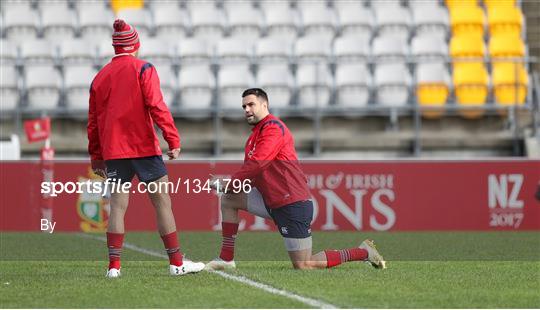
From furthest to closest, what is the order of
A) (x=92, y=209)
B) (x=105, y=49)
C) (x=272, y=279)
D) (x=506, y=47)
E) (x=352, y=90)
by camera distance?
(x=506, y=47)
(x=105, y=49)
(x=352, y=90)
(x=92, y=209)
(x=272, y=279)

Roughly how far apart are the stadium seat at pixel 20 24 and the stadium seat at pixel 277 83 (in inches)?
147

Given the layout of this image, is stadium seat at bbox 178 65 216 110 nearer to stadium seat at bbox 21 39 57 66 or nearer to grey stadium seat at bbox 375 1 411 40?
stadium seat at bbox 21 39 57 66

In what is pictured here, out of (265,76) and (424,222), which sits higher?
(265,76)

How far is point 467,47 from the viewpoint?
18.3 metres

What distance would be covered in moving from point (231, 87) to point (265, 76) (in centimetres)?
66

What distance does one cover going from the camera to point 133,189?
14.4 metres

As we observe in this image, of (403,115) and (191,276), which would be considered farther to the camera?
(403,115)

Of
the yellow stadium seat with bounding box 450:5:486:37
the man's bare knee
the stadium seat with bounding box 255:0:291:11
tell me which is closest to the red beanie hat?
the man's bare knee

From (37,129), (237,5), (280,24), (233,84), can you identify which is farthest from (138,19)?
(37,129)

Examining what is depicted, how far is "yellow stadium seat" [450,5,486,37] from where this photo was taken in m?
18.8

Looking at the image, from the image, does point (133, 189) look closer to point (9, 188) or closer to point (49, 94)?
point (9, 188)

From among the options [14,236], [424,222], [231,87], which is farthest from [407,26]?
[14,236]

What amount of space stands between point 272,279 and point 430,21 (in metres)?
11.5

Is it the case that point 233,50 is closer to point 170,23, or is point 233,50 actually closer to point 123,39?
point 170,23
